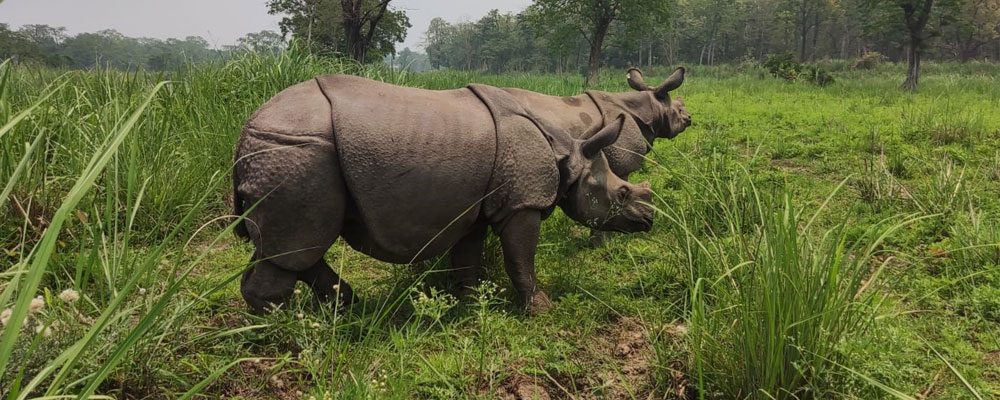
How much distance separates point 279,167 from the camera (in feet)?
8.53

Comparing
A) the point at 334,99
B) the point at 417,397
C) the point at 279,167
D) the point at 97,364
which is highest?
the point at 334,99

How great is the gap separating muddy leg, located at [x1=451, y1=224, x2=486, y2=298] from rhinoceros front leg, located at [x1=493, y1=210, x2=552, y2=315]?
0.29m

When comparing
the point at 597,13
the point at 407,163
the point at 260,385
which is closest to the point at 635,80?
the point at 407,163

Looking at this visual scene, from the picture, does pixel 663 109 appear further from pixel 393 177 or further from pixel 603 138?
pixel 393 177

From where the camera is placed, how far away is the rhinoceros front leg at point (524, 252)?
323cm

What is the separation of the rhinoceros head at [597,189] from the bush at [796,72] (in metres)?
14.5

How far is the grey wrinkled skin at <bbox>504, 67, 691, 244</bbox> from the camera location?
4.21m

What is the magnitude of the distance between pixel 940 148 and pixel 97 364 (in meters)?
7.66

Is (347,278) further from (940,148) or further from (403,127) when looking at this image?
(940,148)

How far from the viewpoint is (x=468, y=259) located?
3.62 meters

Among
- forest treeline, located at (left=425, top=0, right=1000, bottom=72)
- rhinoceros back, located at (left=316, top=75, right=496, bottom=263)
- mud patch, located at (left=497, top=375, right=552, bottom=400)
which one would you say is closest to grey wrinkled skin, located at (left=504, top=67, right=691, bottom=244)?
rhinoceros back, located at (left=316, top=75, right=496, bottom=263)

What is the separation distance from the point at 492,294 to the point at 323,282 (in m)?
0.95

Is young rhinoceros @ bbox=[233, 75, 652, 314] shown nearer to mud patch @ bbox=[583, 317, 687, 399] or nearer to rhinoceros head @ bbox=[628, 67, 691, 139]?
mud patch @ bbox=[583, 317, 687, 399]

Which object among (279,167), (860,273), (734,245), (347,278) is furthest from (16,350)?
(860,273)
